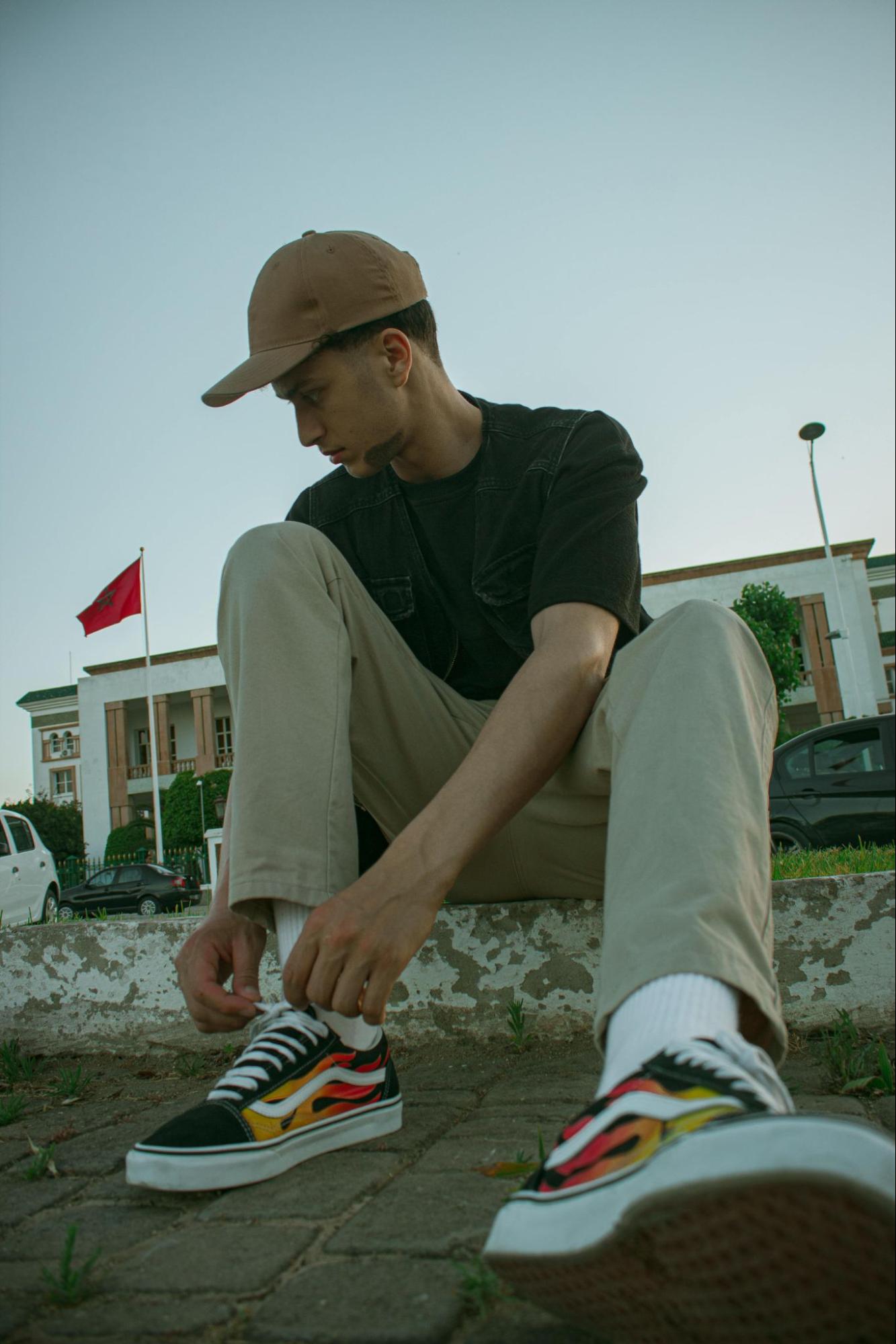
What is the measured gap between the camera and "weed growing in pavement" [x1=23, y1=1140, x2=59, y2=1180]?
4.72 feet

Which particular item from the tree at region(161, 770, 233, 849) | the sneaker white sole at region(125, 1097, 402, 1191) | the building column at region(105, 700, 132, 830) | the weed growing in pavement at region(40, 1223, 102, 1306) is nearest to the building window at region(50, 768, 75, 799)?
the building column at region(105, 700, 132, 830)

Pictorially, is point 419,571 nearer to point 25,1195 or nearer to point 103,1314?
point 25,1195

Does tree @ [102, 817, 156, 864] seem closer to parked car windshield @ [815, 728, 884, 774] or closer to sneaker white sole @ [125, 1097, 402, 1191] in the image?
parked car windshield @ [815, 728, 884, 774]

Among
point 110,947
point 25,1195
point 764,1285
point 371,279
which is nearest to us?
point 764,1285

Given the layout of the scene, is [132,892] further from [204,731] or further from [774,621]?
[774,621]

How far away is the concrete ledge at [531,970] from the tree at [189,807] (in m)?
29.7

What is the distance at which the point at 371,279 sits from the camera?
78.2 inches

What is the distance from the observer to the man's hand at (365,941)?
1187mm

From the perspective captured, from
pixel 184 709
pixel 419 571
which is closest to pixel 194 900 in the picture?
pixel 184 709

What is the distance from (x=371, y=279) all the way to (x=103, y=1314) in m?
1.78

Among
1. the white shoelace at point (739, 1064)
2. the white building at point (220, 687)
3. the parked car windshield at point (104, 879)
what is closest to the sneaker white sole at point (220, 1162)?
the white shoelace at point (739, 1064)

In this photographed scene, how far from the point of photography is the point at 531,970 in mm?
2141

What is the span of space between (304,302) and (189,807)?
3195 centimetres

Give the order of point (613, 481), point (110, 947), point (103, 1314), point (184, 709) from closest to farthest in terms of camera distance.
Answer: point (103, 1314) < point (613, 481) < point (110, 947) < point (184, 709)
